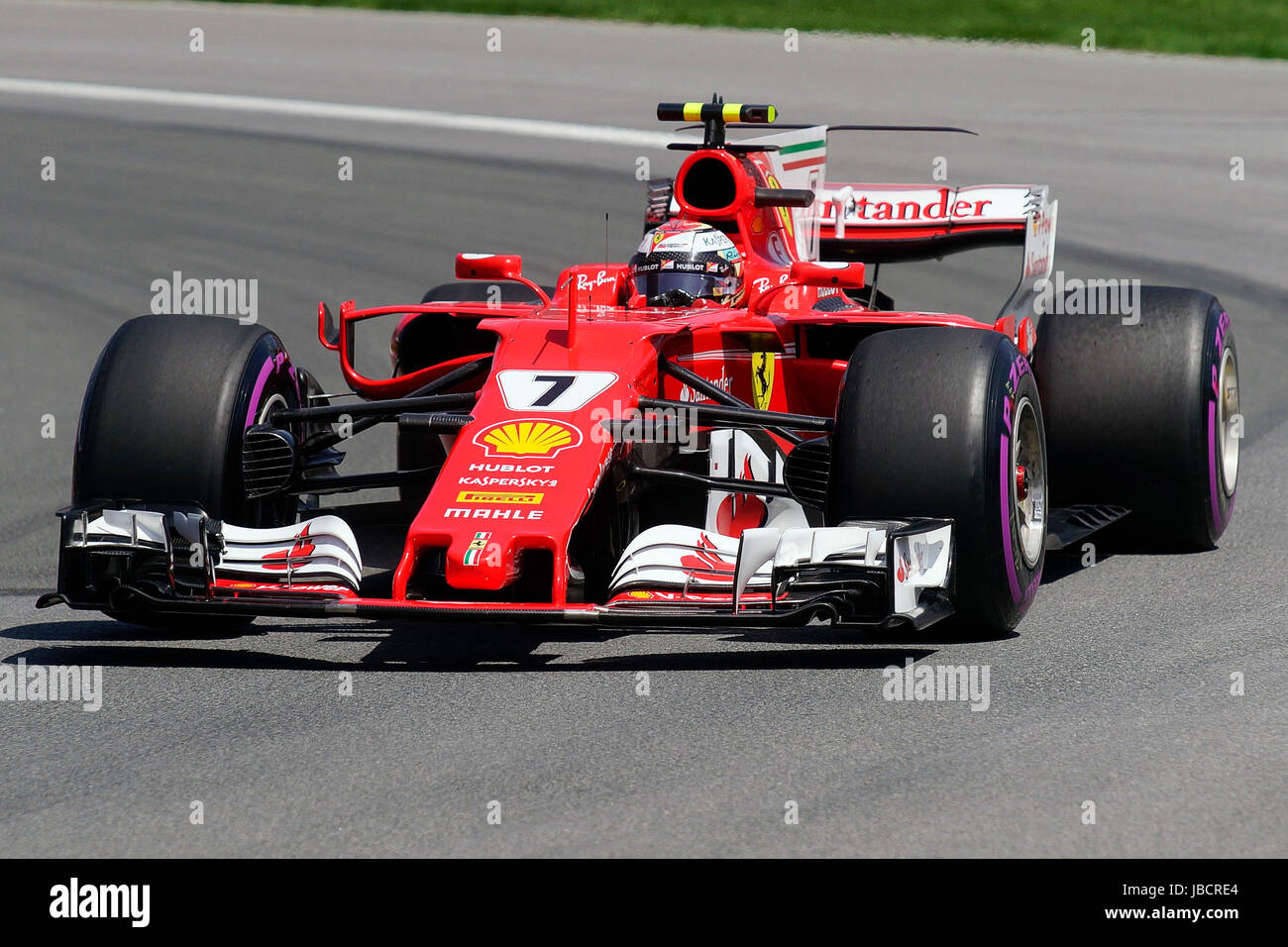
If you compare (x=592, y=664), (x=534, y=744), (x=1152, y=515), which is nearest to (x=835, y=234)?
(x=1152, y=515)

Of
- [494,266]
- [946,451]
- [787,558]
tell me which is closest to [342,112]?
[494,266]

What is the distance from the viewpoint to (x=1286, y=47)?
80.8ft

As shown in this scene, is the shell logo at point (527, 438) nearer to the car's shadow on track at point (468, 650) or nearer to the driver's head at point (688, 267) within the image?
the car's shadow on track at point (468, 650)

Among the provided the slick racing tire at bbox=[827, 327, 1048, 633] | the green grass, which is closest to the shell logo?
the slick racing tire at bbox=[827, 327, 1048, 633]

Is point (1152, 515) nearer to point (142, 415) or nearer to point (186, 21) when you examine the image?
point (142, 415)

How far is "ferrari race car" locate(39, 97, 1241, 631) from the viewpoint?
658 cm

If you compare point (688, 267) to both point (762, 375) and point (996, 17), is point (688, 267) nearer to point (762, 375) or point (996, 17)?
point (762, 375)

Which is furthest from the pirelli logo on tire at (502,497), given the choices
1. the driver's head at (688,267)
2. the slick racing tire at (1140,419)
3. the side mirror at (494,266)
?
the slick racing tire at (1140,419)

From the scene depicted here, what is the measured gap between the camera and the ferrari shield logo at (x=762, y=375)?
810 cm

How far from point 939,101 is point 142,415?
16.3 meters

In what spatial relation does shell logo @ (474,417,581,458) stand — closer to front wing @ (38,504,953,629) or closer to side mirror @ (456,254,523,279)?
front wing @ (38,504,953,629)

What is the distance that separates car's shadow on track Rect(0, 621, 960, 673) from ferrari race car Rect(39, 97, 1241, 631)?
189mm

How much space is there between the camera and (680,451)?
797 centimetres

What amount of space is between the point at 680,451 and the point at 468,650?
1350mm
